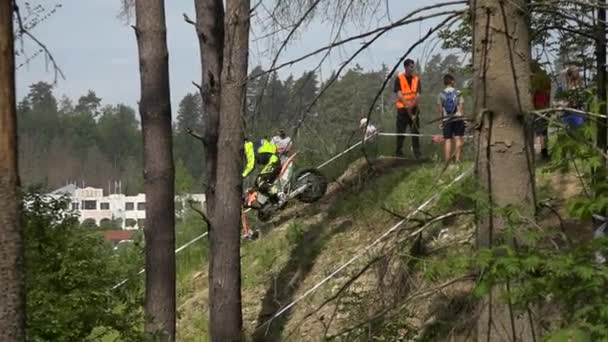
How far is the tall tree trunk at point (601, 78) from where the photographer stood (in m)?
5.49

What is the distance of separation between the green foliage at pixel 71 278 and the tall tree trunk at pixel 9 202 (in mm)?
1874

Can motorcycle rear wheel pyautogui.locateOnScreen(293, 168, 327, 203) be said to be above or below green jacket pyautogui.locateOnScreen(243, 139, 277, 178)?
below

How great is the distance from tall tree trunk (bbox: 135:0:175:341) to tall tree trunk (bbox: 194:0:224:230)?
0.61 meters

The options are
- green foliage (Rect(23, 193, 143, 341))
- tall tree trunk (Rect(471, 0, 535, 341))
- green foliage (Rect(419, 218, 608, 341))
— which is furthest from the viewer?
green foliage (Rect(23, 193, 143, 341))

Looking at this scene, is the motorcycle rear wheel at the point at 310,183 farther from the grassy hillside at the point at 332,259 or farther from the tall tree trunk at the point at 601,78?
the tall tree trunk at the point at 601,78

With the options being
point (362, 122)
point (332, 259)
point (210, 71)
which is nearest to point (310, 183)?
point (332, 259)

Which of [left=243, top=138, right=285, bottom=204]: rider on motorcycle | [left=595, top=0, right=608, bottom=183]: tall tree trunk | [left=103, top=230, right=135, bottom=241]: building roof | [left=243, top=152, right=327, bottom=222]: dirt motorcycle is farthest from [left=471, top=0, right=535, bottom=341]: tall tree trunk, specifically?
[left=243, top=152, right=327, bottom=222]: dirt motorcycle

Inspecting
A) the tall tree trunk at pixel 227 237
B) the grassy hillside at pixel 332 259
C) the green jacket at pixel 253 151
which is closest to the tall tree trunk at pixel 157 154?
the tall tree trunk at pixel 227 237

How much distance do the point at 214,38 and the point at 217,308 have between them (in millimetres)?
3223

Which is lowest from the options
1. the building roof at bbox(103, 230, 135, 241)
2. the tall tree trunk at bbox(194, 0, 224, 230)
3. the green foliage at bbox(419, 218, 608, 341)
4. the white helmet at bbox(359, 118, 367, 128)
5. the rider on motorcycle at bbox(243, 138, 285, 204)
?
the building roof at bbox(103, 230, 135, 241)

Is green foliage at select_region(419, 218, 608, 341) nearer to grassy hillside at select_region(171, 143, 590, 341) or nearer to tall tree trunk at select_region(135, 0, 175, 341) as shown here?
grassy hillside at select_region(171, 143, 590, 341)

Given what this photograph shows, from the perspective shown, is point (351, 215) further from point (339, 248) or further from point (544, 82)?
point (544, 82)

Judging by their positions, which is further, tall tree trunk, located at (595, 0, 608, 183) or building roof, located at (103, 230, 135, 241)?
building roof, located at (103, 230, 135, 241)

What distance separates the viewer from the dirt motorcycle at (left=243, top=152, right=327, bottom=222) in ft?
56.8
